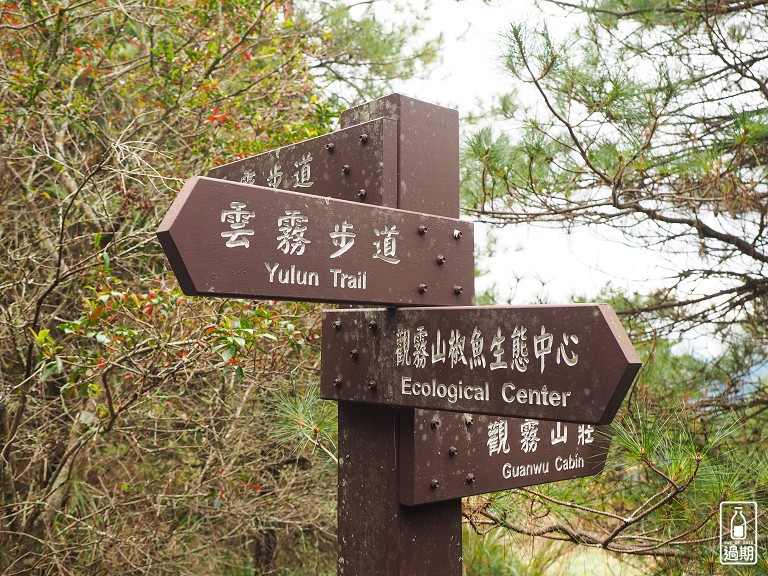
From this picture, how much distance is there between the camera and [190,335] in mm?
2576

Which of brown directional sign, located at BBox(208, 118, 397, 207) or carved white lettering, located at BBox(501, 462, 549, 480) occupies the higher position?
brown directional sign, located at BBox(208, 118, 397, 207)

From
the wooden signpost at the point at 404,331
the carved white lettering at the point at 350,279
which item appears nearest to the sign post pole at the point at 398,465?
the wooden signpost at the point at 404,331

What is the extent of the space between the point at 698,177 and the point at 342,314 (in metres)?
1.81

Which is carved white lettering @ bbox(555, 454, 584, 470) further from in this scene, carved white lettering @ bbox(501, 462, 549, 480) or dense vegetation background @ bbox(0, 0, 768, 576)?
dense vegetation background @ bbox(0, 0, 768, 576)

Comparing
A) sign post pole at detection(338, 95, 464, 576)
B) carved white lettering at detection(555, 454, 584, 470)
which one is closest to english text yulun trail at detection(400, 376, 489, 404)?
sign post pole at detection(338, 95, 464, 576)

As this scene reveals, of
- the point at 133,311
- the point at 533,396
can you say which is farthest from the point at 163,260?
the point at 533,396

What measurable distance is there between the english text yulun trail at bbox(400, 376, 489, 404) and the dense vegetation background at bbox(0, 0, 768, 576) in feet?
2.84

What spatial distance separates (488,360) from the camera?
119cm

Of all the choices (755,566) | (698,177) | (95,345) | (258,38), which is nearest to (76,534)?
(95,345)

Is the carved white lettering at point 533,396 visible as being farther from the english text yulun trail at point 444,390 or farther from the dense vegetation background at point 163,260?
the dense vegetation background at point 163,260

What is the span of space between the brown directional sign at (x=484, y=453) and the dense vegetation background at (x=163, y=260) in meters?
0.54

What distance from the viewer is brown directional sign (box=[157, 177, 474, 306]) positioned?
1081 millimetres

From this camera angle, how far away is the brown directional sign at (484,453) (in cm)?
141
